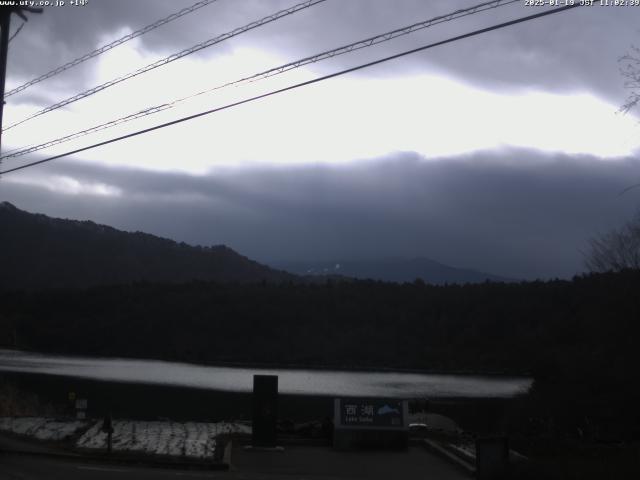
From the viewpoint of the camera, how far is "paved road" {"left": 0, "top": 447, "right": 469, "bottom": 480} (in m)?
16.7

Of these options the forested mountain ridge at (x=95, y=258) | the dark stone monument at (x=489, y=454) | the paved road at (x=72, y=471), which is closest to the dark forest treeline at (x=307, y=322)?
the forested mountain ridge at (x=95, y=258)

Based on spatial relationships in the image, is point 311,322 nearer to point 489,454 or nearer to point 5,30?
point 5,30

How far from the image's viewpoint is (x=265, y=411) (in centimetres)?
2031

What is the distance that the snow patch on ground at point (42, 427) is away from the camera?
2222cm

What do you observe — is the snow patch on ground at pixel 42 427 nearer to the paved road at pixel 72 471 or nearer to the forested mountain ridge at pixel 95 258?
the paved road at pixel 72 471

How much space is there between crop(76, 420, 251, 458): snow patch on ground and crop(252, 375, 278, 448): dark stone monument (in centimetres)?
119

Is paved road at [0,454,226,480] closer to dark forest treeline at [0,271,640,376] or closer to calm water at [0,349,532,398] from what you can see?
calm water at [0,349,532,398]

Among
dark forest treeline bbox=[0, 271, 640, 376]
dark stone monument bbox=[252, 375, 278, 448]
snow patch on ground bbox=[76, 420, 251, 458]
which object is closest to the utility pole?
snow patch on ground bbox=[76, 420, 251, 458]

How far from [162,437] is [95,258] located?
152713 mm

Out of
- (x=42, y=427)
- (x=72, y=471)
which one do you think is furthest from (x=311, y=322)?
(x=72, y=471)

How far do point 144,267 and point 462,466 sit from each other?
155 meters

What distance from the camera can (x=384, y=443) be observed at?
21375 millimetres

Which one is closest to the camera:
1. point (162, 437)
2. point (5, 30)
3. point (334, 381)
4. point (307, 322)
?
point (5, 30)

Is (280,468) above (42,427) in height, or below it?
below
